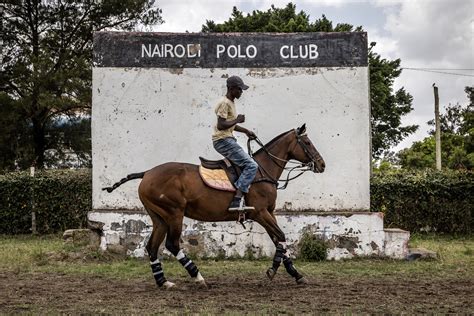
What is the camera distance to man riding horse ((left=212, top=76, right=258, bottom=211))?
995cm

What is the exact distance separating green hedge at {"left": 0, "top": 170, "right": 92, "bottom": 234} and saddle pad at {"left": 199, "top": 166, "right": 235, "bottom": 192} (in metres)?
9.29

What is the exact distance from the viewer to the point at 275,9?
4131 cm

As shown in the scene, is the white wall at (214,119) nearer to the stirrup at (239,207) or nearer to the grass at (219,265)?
the grass at (219,265)

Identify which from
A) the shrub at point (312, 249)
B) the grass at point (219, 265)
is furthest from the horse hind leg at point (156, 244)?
the shrub at point (312, 249)

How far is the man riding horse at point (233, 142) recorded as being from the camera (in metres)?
Result: 9.95

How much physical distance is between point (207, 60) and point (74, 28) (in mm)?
21935

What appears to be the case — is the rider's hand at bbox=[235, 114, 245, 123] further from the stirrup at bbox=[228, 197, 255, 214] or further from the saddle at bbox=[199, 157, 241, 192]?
the stirrup at bbox=[228, 197, 255, 214]

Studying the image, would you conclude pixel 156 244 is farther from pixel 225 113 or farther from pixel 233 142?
pixel 225 113

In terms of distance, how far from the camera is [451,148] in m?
37.9

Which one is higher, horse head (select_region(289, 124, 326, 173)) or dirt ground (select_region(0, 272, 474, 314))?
horse head (select_region(289, 124, 326, 173))

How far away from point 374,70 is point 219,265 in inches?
1178

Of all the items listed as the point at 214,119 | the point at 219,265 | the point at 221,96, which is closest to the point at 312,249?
the point at 219,265

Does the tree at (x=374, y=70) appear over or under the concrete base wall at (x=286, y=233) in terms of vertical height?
over

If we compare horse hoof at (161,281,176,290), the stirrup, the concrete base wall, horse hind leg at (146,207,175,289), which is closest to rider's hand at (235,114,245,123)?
the stirrup
